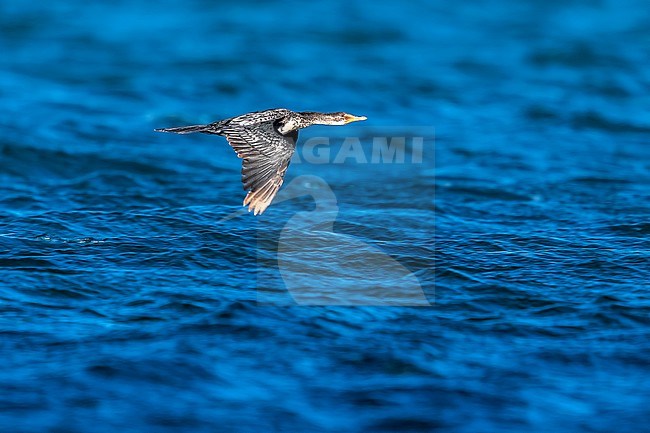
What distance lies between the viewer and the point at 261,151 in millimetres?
7715

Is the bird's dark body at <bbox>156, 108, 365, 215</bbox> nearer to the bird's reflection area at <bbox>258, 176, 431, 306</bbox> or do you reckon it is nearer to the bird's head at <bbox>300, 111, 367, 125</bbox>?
the bird's head at <bbox>300, 111, 367, 125</bbox>

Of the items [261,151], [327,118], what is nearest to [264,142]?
[261,151]

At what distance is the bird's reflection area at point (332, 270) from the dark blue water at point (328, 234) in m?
0.03

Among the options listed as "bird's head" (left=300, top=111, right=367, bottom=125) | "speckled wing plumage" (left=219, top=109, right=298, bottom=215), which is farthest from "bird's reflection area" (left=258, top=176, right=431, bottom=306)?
"bird's head" (left=300, top=111, right=367, bottom=125)

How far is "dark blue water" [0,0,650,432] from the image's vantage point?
22.1 ft

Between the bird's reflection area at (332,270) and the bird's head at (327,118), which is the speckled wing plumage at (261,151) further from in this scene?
the bird's reflection area at (332,270)

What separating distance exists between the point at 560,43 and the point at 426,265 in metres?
9.73

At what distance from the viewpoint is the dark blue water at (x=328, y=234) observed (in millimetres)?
6738

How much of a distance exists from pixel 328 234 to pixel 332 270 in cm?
98

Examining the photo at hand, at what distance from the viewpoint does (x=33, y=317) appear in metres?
7.67

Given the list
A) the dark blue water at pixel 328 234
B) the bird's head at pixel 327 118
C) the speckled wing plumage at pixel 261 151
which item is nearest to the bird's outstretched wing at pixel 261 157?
the speckled wing plumage at pixel 261 151

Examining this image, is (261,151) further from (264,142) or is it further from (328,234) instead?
(328,234)

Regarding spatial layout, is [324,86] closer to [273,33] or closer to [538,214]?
[273,33]

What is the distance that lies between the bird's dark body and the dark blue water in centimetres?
108
